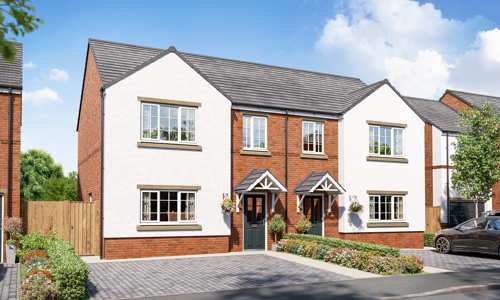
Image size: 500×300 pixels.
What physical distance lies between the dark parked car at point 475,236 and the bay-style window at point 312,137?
21.8 ft

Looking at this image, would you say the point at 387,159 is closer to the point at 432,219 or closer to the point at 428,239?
the point at 428,239

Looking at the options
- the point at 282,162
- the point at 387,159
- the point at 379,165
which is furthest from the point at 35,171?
the point at 387,159

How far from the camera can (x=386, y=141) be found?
73.2 ft

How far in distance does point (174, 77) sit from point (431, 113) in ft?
55.4

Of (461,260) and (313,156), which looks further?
(313,156)

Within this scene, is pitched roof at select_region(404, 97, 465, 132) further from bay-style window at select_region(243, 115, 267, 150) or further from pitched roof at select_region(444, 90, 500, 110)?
bay-style window at select_region(243, 115, 267, 150)

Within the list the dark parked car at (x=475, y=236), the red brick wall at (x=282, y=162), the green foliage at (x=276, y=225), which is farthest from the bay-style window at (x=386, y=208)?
the green foliage at (x=276, y=225)

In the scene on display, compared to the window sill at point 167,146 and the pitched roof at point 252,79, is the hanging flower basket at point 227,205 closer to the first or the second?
the window sill at point 167,146

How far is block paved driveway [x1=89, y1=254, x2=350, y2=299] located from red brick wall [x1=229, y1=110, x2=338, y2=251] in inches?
153

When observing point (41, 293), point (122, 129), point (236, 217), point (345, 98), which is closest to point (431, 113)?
point (345, 98)

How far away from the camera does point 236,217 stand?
19.2m

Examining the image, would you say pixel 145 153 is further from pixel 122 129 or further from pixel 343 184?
pixel 343 184

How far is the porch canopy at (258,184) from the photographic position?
18.4m

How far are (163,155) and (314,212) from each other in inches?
303
